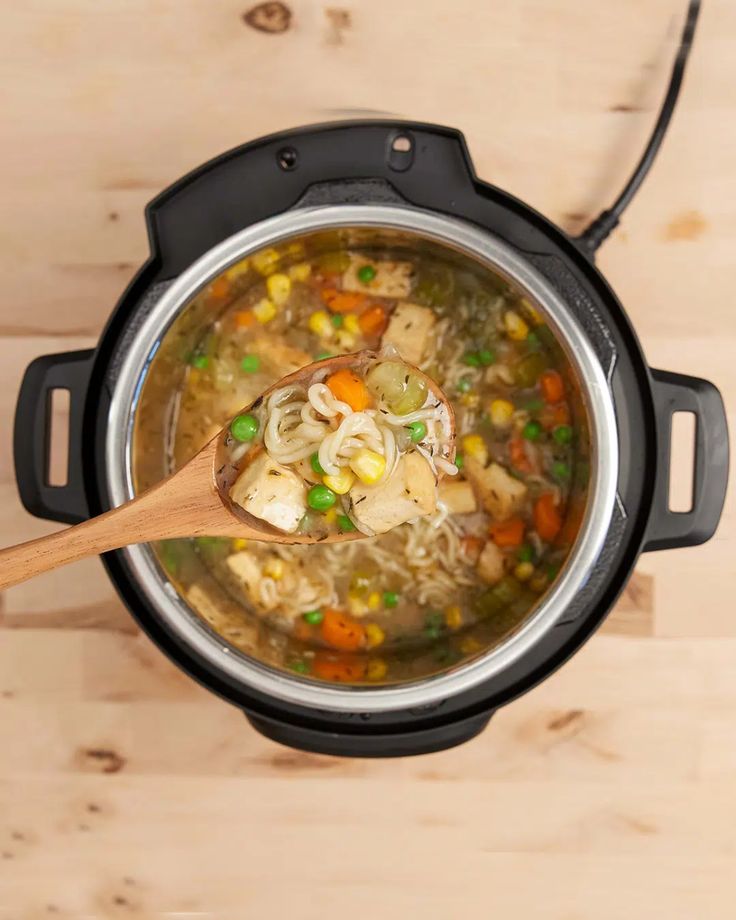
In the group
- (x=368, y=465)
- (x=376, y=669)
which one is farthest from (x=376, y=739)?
(x=368, y=465)

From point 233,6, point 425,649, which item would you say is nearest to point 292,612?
point 425,649

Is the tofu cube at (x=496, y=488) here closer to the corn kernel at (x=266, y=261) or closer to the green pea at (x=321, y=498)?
the green pea at (x=321, y=498)

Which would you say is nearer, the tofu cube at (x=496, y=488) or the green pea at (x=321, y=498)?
the green pea at (x=321, y=498)

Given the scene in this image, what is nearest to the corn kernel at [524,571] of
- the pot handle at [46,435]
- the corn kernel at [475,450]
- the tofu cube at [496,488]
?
the tofu cube at [496,488]

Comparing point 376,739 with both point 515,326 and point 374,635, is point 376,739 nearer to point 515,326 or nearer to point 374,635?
point 374,635

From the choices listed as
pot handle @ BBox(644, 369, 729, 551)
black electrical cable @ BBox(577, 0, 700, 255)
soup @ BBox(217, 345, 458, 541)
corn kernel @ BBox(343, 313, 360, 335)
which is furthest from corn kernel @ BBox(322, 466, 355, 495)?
black electrical cable @ BBox(577, 0, 700, 255)

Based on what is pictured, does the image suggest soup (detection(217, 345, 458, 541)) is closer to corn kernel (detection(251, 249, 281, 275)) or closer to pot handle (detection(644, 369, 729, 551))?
corn kernel (detection(251, 249, 281, 275))
